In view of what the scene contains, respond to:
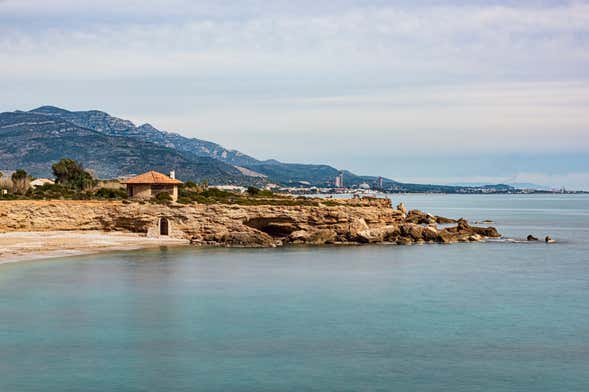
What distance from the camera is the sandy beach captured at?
1558 inches

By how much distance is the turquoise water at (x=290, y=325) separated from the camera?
17375 millimetres

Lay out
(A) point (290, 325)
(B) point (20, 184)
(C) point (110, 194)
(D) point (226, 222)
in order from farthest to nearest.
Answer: (B) point (20, 184) → (C) point (110, 194) → (D) point (226, 222) → (A) point (290, 325)

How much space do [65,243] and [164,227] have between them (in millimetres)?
7819

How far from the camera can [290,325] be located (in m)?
23.2

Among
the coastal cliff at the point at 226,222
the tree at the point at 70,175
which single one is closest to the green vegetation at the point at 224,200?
the coastal cliff at the point at 226,222

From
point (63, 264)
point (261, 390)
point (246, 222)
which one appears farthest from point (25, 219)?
point (261, 390)

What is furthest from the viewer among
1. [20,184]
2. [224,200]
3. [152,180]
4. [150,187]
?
[20,184]

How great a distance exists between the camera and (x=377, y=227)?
52188mm

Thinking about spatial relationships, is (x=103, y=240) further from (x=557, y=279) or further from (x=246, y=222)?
(x=557, y=279)

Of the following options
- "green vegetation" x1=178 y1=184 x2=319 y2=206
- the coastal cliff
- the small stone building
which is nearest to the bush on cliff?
the small stone building

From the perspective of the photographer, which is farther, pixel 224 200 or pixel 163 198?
pixel 224 200

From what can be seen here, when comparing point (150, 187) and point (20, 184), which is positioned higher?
point (20, 184)

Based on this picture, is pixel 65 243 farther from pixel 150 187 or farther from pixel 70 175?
pixel 70 175

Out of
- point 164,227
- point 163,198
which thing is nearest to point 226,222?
point 164,227
